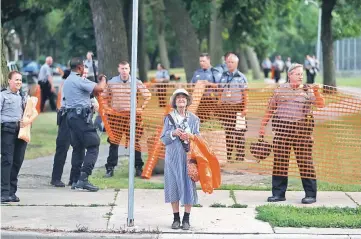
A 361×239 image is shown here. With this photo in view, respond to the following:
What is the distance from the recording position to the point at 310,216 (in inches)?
377

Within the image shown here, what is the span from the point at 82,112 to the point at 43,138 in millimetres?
8427

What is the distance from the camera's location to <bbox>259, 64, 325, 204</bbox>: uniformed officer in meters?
10.4

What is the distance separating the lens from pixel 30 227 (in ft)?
29.9

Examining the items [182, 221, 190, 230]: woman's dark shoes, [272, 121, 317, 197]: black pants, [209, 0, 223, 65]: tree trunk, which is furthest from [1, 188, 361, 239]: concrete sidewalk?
[209, 0, 223, 65]: tree trunk

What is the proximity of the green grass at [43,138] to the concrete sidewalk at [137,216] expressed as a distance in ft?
15.8

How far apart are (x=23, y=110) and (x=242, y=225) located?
3391mm

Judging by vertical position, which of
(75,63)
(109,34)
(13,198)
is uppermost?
(109,34)

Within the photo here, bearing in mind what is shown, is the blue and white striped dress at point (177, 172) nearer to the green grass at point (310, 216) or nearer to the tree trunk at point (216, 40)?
the green grass at point (310, 216)

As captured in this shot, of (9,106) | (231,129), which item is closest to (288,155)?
(231,129)

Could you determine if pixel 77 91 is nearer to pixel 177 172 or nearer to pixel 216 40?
pixel 177 172

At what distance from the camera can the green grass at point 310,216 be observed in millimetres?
9188

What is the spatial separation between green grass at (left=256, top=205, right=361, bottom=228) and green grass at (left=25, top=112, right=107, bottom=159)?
711 centimetres

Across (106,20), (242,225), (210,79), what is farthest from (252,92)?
(106,20)

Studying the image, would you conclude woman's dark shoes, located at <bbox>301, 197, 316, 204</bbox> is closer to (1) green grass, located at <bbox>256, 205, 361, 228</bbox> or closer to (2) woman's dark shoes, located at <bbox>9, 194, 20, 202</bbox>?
(1) green grass, located at <bbox>256, 205, 361, 228</bbox>
